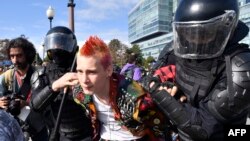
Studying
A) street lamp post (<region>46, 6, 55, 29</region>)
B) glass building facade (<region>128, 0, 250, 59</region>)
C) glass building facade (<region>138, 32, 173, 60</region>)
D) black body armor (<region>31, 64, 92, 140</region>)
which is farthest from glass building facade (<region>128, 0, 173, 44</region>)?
black body armor (<region>31, 64, 92, 140</region>)

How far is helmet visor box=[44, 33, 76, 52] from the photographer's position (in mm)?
3156

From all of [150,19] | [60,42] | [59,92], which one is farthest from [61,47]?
[150,19]

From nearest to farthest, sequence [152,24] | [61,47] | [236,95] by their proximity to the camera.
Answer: [236,95]
[61,47]
[152,24]

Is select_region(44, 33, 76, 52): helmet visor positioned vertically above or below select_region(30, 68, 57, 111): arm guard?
above

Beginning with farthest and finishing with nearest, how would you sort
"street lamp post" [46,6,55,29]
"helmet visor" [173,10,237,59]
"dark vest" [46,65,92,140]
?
1. "street lamp post" [46,6,55,29]
2. "dark vest" [46,65,92,140]
3. "helmet visor" [173,10,237,59]

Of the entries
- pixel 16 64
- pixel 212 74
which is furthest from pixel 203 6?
pixel 16 64

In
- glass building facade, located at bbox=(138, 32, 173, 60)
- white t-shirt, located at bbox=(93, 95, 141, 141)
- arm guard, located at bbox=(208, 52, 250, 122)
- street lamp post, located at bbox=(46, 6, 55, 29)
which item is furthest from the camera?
glass building facade, located at bbox=(138, 32, 173, 60)

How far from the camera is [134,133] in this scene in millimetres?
2492

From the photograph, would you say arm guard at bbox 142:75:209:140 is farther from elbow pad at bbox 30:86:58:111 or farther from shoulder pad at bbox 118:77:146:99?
elbow pad at bbox 30:86:58:111

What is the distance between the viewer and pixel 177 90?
2.50 m

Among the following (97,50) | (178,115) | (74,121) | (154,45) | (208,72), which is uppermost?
(154,45)

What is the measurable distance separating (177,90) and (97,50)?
0.63 meters

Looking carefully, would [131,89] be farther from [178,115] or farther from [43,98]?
[43,98]

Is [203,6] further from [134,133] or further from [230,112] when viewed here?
[134,133]
